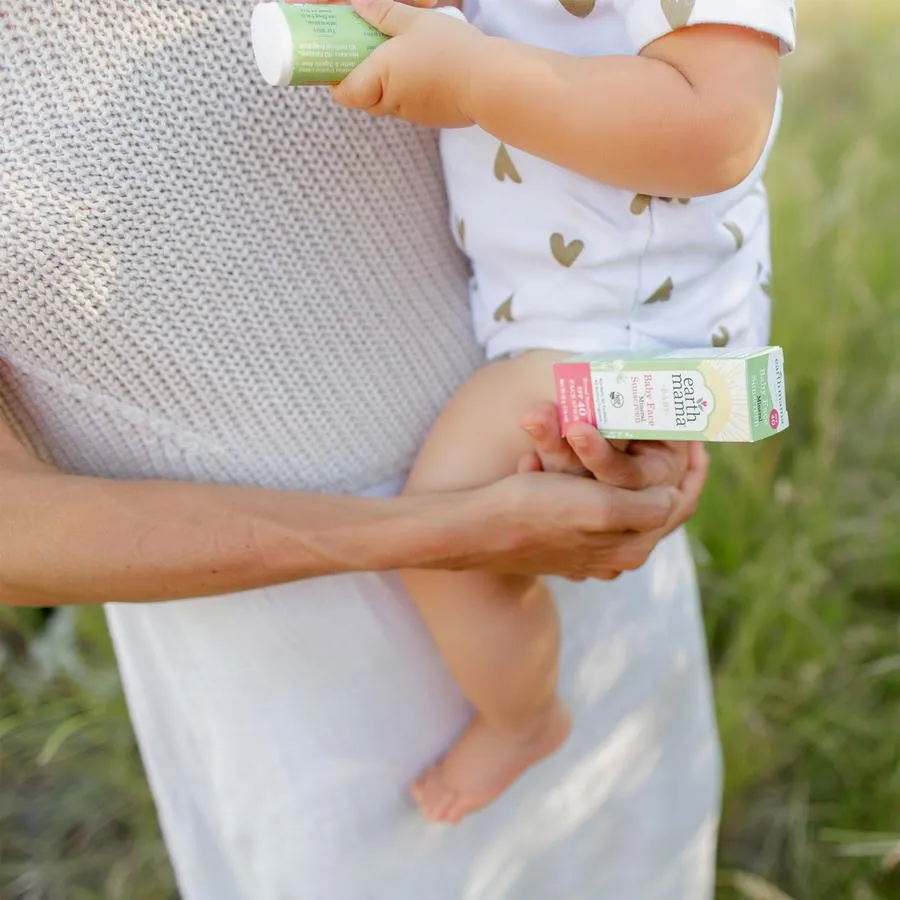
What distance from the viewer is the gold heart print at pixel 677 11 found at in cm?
74

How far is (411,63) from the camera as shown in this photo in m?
0.77

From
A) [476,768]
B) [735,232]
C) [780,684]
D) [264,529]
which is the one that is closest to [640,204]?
[735,232]

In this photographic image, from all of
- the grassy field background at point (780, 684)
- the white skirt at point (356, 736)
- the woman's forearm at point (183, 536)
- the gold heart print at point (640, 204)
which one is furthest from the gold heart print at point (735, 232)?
the grassy field background at point (780, 684)

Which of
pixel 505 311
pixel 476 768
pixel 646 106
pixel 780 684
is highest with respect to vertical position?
pixel 646 106

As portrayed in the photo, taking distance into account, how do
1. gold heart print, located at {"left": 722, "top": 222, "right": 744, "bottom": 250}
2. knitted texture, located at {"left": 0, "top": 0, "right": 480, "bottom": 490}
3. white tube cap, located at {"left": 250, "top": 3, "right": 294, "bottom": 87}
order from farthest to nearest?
gold heart print, located at {"left": 722, "top": 222, "right": 744, "bottom": 250}
knitted texture, located at {"left": 0, "top": 0, "right": 480, "bottom": 490}
white tube cap, located at {"left": 250, "top": 3, "right": 294, "bottom": 87}

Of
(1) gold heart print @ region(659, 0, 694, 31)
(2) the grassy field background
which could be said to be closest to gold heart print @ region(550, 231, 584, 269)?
(1) gold heart print @ region(659, 0, 694, 31)

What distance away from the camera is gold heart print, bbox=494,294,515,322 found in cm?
99

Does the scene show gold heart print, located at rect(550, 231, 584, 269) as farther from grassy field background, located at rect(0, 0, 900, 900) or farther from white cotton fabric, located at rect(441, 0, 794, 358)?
grassy field background, located at rect(0, 0, 900, 900)

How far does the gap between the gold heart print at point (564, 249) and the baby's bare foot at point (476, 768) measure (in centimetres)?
55

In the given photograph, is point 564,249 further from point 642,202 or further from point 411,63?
point 411,63

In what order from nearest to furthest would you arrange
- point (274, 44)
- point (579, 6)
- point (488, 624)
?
point (274, 44) → point (579, 6) → point (488, 624)

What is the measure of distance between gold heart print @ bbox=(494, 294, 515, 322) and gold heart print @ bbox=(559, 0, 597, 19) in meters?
0.26

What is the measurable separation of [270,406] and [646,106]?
46 cm

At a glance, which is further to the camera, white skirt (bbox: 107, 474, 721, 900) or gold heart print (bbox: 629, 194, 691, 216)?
white skirt (bbox: 107, 474, 721, 900)
